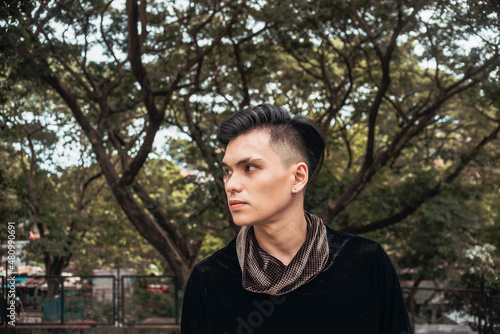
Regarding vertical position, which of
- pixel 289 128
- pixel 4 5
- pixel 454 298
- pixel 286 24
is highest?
pixel 286 24

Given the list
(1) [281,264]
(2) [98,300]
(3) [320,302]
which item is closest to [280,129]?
(1) [281,264]

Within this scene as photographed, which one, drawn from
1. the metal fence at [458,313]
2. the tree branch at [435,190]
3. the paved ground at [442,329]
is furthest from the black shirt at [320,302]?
the tree branch at [435,190]

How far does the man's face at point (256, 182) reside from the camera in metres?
2.09

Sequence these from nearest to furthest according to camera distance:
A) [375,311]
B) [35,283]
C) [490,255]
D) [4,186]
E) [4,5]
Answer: [375,311] → [4,5] → [4,186] → [490,255] → [35,283]

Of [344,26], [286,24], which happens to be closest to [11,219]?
[286,24]

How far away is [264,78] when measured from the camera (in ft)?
44.0

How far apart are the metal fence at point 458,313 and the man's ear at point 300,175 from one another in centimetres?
944

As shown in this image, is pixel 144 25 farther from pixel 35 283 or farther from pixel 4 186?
pixel 35 283

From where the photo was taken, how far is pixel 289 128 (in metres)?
2.21

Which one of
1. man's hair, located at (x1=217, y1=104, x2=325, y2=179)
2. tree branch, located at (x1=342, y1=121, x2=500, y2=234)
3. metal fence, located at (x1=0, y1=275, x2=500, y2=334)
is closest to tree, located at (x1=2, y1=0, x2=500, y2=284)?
tree branch, located at (x1=342, y1=121, x2=500, y2=234)

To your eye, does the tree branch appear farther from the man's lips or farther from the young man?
the man's lips

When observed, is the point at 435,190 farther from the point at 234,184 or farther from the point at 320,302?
the point at 234,184

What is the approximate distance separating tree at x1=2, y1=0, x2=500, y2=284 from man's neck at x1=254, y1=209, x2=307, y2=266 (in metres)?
7.15

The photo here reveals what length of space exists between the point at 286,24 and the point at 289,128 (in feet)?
29.9
